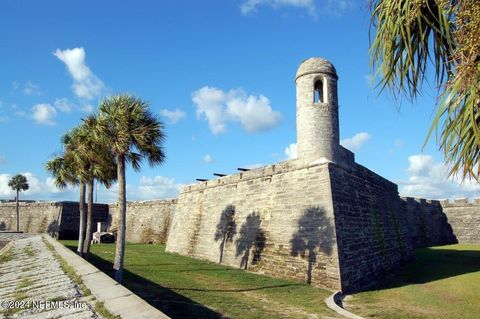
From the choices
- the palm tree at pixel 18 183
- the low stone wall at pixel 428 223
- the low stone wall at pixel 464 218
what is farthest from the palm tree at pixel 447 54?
the palm tree at pixel 18 183

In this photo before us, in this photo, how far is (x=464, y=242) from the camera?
95.2 ft

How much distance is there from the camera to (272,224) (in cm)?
1518

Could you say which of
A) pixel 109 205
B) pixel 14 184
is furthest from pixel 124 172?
pixel 14 184

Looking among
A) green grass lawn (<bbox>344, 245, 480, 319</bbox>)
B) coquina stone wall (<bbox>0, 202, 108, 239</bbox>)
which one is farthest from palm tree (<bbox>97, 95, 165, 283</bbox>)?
coquina stone wall (<bbox>0, 202, 108, 239</bbox>)

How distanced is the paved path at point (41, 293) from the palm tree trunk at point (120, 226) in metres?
1.66

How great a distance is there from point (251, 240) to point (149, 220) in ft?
61.8

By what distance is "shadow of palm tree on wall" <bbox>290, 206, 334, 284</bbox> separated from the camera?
12555mm

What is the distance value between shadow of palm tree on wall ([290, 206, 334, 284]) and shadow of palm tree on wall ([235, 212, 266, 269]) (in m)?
2.05

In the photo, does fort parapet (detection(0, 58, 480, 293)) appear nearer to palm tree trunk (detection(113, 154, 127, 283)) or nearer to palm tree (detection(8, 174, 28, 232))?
palm tree trunk (detection(113, 154, 127, 283))

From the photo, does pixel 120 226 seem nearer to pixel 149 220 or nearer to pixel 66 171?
pixel 66 171

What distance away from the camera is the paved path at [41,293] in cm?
510

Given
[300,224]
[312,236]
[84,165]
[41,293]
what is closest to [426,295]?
[312,236]

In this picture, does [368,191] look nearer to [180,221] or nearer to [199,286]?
[199,286]

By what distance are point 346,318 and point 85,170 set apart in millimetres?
12943
